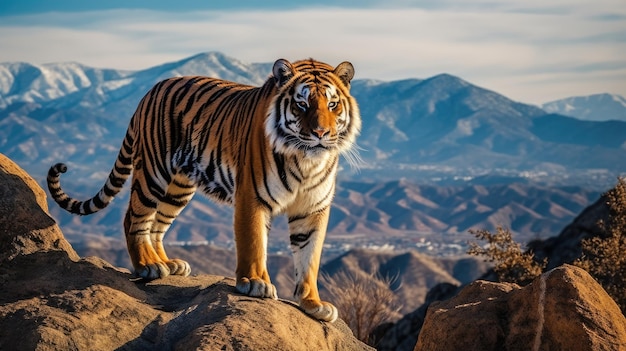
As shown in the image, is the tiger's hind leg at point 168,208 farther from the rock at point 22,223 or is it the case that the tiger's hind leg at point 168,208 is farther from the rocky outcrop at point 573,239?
the rocky outcrop at point 573,239

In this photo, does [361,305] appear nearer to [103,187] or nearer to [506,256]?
[506,256]

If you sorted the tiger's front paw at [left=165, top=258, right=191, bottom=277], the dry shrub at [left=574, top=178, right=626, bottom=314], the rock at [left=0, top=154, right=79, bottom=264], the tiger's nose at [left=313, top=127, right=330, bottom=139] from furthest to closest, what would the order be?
the dry shrub at [left=574, top=178, right=626, bottom=314] < the tiger's front paw at [left=165, top=258, right=191, bottom=277] < the rock at [left=0, top=154, right=79, bottom=264] < the tiger's nose at [left=313, top=127, right=330, bottom=139]

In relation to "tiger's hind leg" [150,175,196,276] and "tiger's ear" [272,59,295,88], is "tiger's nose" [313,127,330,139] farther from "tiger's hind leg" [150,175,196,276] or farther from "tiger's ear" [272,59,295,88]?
"tiger's hind leg" [150,175,196,276]

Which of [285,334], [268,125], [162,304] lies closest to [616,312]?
[285,334]

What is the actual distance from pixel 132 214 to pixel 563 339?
535 centimetres

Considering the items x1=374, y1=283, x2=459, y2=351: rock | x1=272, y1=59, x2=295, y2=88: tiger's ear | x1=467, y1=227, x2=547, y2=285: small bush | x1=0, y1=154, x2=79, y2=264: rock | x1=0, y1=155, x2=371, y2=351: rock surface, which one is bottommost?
x1=374, y1=283, x2=459, y2=351: rock

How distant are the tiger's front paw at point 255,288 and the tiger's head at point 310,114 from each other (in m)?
1.39

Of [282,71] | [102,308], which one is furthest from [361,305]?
[102,308]

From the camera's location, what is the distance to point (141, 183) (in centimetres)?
1089

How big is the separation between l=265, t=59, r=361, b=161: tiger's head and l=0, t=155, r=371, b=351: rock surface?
1.68m

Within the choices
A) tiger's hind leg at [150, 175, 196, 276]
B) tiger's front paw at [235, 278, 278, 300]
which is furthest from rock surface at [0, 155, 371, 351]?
tiger's hind leg at [150, 175, 196, 276]

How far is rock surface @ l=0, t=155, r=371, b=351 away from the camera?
316 inches

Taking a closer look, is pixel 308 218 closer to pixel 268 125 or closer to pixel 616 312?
pixel 268 125

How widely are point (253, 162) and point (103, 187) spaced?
284 cm
